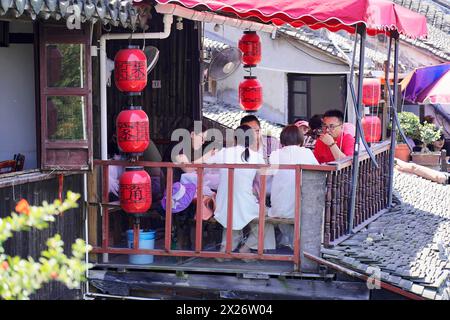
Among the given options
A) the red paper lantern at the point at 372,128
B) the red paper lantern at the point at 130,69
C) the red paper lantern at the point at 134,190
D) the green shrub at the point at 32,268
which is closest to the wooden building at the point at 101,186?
the red paper lantern at the point at 134,190

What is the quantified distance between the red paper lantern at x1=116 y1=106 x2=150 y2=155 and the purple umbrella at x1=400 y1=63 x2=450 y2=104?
33.8 ft

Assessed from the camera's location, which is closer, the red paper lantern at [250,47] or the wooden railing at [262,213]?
the wooden railing at [262,213]

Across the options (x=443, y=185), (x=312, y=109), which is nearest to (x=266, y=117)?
(x=312, y=109)

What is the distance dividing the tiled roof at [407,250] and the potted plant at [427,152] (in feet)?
23.3

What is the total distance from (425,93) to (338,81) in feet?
21.4

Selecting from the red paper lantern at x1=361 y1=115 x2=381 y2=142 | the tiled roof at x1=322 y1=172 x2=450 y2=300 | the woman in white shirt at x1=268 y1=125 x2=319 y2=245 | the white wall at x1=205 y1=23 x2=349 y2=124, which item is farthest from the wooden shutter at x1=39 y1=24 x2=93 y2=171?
the white wall at x1=205 y1=23 x2=349 y2=124

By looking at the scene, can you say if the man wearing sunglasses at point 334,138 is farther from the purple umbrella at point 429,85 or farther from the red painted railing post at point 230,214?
the purple umbrella at point 429,85

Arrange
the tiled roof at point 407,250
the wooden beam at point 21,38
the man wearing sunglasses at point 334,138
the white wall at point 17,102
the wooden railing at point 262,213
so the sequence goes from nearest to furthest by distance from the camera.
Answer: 1. the tiled roof at point 407,250
2. the wooden railing at point 262,213
3. the wooden beam at point 21,38
4. the white wall at point 17,102
5. the man wearing sunglasses at point 334,138

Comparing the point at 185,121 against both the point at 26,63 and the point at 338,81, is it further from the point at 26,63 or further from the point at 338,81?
the point at 338,81

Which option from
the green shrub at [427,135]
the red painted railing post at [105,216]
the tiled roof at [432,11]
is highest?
the tiled roof at [432,11]

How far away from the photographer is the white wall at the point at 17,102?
31.5 ft

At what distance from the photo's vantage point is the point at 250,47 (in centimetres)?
1234

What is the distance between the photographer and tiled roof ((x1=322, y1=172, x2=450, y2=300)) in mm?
8086

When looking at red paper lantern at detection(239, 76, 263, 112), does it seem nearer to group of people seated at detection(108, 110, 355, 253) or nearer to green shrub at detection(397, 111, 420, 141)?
group of people seated at detection(108, 110, 355, 253)
